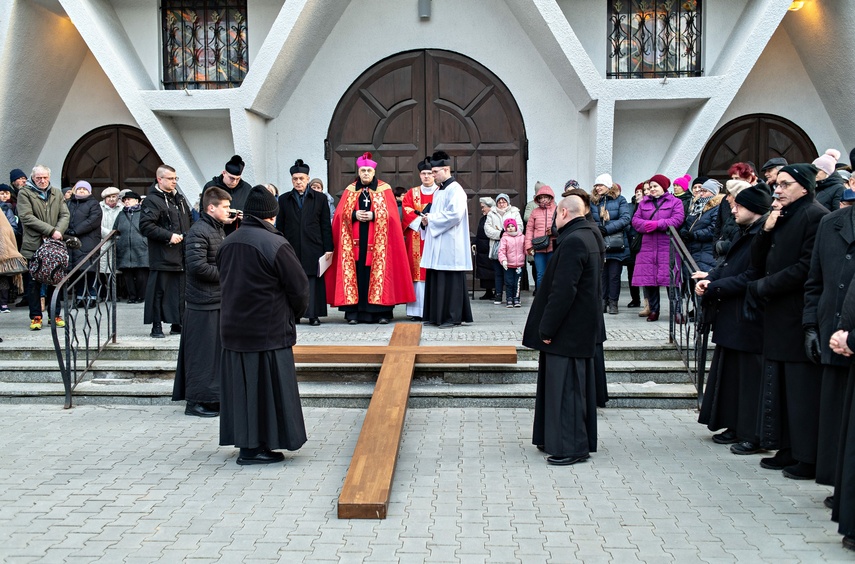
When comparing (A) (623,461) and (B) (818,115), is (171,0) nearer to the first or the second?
(B) (818,115)

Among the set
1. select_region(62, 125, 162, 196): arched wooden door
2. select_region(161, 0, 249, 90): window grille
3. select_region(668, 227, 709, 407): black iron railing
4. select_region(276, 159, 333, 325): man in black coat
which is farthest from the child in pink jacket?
select_region(62, 125, 162, 196): arched wooden door

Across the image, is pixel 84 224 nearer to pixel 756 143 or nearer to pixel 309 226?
pixel 309 226

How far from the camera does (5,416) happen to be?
26.7 feet

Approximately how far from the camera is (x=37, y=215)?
11.5 metres

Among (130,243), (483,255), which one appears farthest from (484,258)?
Result: (130,243)

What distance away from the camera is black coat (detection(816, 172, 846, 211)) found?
8.45 m

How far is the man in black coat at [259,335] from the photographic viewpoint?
6.39m

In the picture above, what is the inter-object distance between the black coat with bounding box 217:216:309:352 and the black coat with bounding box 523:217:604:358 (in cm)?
169

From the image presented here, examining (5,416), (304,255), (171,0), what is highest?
(171,0)

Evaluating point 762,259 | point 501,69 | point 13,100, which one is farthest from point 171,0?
point 762,259

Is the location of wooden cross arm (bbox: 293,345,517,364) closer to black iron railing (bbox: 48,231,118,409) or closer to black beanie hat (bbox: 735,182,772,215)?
black iron railing (bbox: 48,231,118,409)

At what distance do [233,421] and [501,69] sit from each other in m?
8.67

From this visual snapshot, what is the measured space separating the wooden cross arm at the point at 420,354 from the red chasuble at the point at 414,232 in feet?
8.43

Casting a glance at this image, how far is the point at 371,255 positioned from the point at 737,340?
517 cm
